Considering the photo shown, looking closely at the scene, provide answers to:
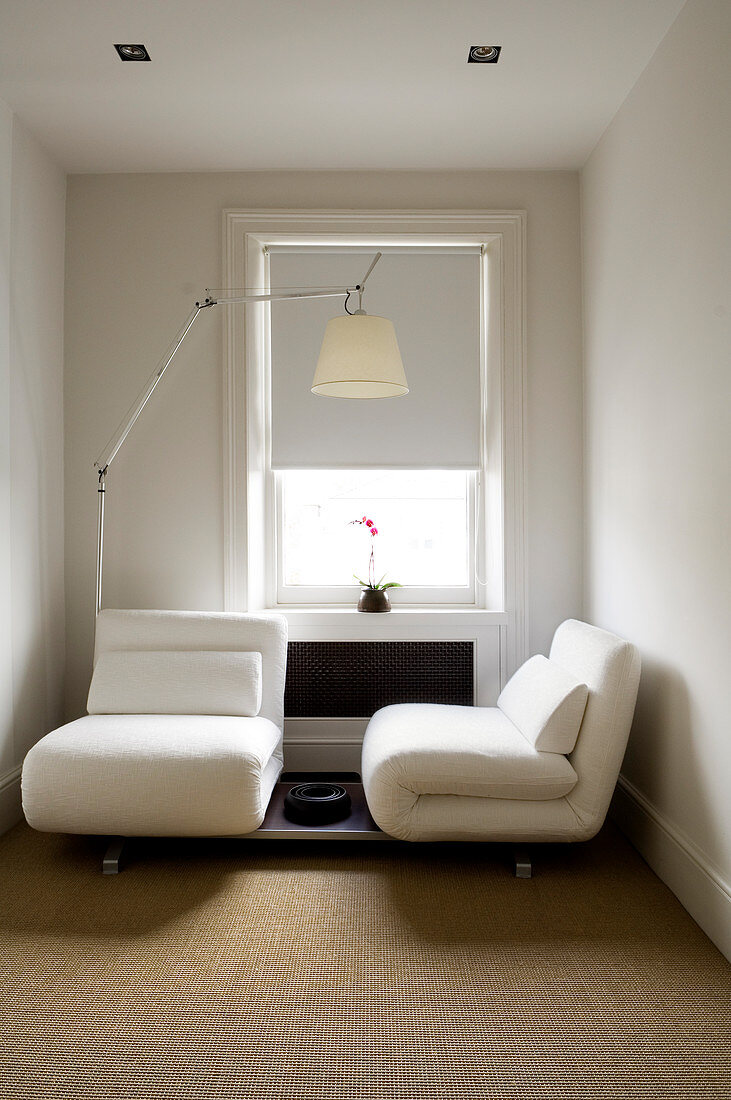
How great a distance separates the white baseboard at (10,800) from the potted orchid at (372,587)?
5.20 feet

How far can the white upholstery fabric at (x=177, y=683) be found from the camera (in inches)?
117

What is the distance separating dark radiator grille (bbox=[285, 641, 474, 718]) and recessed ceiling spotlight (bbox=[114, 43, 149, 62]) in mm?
2338

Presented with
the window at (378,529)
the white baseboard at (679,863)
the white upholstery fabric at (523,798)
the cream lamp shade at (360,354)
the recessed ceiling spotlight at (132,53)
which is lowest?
the white baseboard at (679,863)

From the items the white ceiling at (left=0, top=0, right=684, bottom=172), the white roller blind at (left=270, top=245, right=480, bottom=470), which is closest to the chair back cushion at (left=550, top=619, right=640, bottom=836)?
the white roller blind at (left=270, top=245, right=480, bottom=470)

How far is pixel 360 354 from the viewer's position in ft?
8.48

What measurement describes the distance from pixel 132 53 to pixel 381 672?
102 inches

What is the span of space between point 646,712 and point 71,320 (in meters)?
2.96

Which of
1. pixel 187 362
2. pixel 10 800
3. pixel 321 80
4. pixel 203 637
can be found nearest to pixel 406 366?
pixel 187 362

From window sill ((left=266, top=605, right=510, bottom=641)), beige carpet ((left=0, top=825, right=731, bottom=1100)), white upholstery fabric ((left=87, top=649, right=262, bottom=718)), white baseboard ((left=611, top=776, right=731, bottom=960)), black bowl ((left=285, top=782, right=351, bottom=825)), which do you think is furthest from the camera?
window sill ((left=266, top=605, right=510, bottom=641))

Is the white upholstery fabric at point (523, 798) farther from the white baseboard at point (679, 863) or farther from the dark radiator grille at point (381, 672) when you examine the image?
the dark radiator grille at point (381, 672)

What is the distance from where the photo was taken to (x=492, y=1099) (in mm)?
1619

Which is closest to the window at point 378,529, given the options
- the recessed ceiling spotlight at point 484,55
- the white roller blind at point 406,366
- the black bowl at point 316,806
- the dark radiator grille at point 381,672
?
the white roller blind at point 406,366

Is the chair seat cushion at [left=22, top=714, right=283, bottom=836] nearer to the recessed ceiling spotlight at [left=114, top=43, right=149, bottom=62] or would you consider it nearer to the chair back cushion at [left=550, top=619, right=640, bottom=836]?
the chair back cushion at [left=550, top=619, right=640, bottom=836]

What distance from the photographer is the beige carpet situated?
1687 millimetres
